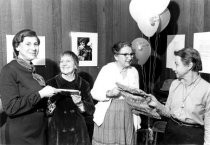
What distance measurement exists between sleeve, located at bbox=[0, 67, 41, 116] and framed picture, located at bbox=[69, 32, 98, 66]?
152 centimetres

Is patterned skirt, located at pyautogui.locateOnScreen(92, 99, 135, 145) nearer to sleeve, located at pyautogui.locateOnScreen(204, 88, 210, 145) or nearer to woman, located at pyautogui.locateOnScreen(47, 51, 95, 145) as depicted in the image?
woman, located at pyautogui.locateOnScreen(47, 51, 95, 145)

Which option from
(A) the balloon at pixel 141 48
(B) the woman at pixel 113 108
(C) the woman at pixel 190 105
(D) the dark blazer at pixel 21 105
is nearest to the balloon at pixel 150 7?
(A) the balloon at pixel 141 48

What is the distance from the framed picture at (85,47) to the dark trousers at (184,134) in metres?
1.58

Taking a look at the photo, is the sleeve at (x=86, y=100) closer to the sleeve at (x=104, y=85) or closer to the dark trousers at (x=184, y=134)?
the sleeve at (x=104, y=85)

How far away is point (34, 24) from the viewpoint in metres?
2.95

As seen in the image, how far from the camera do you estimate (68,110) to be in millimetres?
2219

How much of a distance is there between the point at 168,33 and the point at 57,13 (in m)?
1.70

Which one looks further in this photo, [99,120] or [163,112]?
[99,120]

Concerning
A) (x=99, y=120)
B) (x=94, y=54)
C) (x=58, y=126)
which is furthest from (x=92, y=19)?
(x=58, y=126)

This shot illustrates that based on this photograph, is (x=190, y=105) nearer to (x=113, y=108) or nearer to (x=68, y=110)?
(x=113, y=108)

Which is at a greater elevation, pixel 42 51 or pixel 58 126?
pixel 42 51

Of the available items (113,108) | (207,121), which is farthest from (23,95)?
(207,121)

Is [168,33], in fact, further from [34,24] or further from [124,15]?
[34,24]

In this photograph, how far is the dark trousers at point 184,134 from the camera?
202 centimetres
